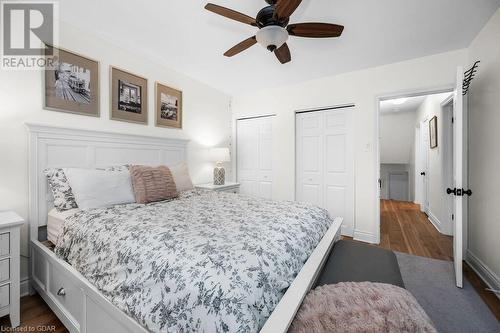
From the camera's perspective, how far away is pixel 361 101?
3.11 m

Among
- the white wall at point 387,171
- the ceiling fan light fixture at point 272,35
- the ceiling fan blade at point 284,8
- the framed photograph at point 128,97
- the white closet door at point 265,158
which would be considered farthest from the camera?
the white wall at point 387,171

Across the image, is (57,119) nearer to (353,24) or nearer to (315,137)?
(353,24)

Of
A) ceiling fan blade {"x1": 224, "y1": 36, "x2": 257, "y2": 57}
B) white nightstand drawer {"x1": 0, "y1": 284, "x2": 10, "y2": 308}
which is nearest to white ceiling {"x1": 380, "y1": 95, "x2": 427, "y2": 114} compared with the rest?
Answer: ceiling fan blade {"x1": 224, "y1": 36, "x2": 257, "y2": 57}

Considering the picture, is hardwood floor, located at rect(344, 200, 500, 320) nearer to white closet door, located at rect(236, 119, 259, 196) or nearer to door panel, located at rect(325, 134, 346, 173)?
door panel, located at rect(325, 134, 346, 173)

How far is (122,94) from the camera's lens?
2.59 meters

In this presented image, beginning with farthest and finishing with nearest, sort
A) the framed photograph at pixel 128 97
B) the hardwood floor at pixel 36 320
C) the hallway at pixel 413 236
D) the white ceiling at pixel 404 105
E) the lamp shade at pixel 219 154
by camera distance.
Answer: the white ceiling at pixel 404 105, the lamp shade at pixel 219 154, the hallway at pixel 413 236, the framed photograph at pixel 128 97, the hardwood floor at pixel 36 320

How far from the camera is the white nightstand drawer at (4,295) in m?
A: 1.46

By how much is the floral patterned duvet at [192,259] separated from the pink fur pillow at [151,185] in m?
0.29

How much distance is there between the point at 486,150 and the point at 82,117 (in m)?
4.08

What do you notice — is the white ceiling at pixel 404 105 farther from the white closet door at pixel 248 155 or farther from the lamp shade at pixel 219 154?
the lamp shade at pixel 219 154

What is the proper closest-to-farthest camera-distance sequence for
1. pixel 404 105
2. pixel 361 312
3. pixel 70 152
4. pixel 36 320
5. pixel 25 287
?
pixel 361 312
pixel 36 320
pixel 25 287
pixel 70 152
pixel 404 105

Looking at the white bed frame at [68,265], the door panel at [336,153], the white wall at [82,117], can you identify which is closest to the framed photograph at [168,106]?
the white wall at [82,117]

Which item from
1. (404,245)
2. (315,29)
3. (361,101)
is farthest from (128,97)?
(404,245)

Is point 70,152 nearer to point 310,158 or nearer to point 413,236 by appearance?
point 310,158
